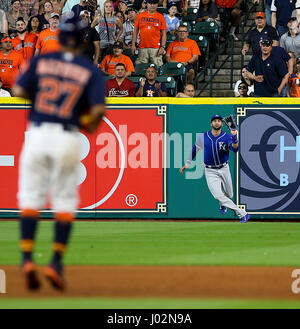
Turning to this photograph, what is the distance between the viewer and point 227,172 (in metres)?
16.1

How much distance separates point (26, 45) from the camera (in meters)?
19.1

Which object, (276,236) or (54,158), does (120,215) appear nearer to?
(276,236)

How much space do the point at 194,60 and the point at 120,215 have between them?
435 centimetres

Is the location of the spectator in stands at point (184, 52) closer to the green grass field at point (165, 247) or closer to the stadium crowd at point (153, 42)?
the stadium crowd at point (153, 42)

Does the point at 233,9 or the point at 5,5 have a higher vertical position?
the point at 5,5

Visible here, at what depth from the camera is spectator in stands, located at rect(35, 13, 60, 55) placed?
18.1 m

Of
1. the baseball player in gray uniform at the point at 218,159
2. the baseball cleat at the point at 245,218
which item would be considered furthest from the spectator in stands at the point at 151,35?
the baseball cleat at the point at 245,218

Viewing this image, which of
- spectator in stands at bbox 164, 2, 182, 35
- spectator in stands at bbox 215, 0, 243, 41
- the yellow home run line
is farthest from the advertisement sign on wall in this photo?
spectator in stands at bbox 215, 0, 243, 41

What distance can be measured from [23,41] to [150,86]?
373 cm

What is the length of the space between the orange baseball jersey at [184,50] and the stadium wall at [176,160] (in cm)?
241

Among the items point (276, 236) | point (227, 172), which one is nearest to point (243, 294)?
point (276, 236)

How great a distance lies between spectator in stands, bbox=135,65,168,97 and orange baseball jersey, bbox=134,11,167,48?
5.13 ft

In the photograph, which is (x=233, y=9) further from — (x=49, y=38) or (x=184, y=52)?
(x=49, y=38)

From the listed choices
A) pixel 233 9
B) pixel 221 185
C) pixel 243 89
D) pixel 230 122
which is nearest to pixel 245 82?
pixel 243 89
